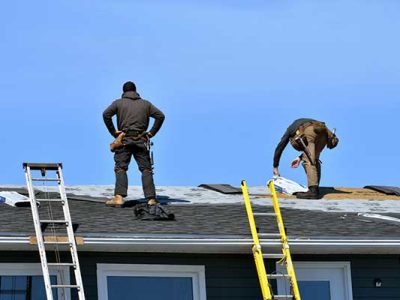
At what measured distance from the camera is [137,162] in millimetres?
17375

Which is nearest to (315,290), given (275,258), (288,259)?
(275,258)

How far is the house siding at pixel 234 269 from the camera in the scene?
50.3ft

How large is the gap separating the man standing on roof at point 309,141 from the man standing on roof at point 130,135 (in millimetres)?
3740

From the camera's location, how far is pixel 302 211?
1816cm

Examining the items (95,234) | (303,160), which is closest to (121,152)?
(95,234)

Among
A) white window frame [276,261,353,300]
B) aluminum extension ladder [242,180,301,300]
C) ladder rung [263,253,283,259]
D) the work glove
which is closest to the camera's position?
aluminum extension ladder [242,180,301,300]

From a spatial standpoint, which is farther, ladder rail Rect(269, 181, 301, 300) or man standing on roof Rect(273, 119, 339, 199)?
man standing on roof Rect(273, 119, 339, 199)

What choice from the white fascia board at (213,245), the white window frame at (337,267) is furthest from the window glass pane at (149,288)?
the white window frame at (337,267)

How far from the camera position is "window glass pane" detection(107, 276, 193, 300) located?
15578mm

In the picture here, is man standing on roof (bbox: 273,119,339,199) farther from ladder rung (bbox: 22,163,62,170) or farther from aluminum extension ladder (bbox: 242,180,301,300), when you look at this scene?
ladder rung (bbox: 22,163,62,170)

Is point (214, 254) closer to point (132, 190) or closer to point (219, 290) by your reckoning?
point (219, 290)

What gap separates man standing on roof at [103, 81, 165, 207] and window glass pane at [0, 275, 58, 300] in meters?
2.44

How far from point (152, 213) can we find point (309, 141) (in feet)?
16.4

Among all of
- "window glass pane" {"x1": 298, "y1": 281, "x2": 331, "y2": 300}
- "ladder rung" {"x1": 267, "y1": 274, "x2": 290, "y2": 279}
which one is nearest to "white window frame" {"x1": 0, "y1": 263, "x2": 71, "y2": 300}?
"ladder rung" {"x1": 267, "y1": 274, "x2": 290, "y2": 279}
